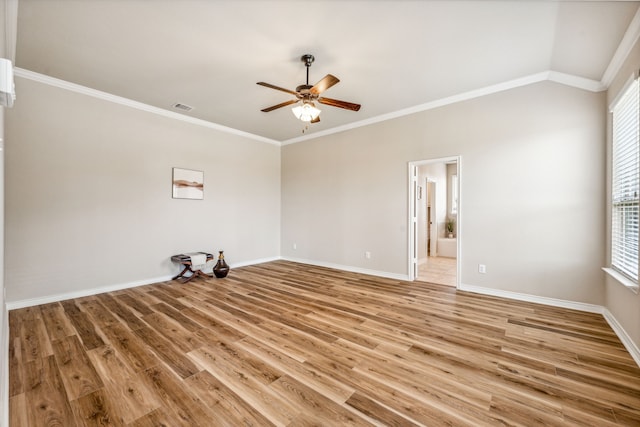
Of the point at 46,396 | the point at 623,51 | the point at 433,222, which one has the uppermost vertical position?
the point at 623,51

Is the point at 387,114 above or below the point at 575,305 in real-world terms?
above

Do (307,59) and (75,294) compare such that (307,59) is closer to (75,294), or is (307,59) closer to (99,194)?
(99,194)

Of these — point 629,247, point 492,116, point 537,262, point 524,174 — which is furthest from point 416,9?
point 537,262

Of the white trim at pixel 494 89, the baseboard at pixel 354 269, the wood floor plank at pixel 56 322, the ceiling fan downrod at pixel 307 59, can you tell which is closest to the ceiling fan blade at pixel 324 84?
the ceiling fan downrod at pixel 307 59

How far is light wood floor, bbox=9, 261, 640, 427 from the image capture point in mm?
1705

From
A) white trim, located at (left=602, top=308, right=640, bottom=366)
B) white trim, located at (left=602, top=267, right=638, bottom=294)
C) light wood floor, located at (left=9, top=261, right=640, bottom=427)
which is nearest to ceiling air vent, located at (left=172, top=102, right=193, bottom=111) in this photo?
light wood floor, located at (left=9, top=261, right=640, bottom=427)

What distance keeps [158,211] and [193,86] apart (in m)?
2.23

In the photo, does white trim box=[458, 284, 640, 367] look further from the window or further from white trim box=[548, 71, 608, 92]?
white trim box=[548, 71, 608, 92]

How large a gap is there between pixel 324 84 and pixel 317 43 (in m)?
0.43

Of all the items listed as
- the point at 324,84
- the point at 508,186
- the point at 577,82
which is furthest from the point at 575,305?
the point at 324,84

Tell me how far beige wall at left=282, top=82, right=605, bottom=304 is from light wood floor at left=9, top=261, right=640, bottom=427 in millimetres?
577

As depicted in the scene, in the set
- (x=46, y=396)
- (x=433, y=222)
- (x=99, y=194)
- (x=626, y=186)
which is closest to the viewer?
(x=46, y=396)

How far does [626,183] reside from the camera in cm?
275

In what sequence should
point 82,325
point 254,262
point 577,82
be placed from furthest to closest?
point 254,262, point 577,82, point 82,325
